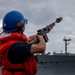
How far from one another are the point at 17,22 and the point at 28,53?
0.38m

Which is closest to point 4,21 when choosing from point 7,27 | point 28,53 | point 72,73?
point 7,27

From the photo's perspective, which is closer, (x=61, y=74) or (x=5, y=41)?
(x=5, y=41)

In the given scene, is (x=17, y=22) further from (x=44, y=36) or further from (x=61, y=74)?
(x=61, y=74)

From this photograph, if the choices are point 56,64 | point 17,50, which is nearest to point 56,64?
point 56,64

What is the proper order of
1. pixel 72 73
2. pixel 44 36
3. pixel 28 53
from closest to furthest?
pixel 28 53 → pixel 44 36 → pixel 72 73

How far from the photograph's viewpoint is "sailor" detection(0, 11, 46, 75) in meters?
3.84

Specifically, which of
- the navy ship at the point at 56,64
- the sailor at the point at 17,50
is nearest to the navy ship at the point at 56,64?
the navy ship at the point at 56,64

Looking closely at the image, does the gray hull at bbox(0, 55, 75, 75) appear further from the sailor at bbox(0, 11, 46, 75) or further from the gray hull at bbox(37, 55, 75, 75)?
the sailor at bbox(0, 11, 46, 75)

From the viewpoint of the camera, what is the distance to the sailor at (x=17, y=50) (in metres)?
3.84

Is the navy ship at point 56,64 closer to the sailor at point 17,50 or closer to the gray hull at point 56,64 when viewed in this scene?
the gray hull at point 56,64

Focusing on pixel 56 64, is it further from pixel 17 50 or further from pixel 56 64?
pixel 17 50

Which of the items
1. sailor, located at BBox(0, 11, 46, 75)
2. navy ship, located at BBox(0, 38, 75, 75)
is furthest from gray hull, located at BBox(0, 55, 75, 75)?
sailor, located at BBox(0, 11, 46, 75)

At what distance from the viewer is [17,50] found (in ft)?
12.6

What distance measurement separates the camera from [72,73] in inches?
606
